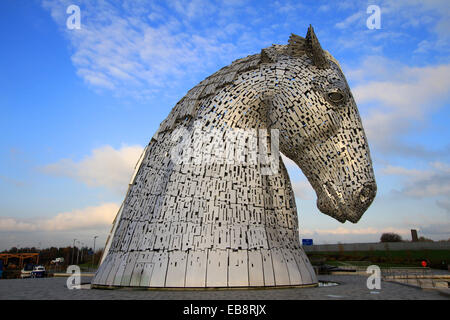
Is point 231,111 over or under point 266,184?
over

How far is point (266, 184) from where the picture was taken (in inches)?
281

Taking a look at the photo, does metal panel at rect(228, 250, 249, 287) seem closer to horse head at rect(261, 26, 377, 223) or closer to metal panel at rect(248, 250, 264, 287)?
metal panel at rect(248, 250, 264, 287)

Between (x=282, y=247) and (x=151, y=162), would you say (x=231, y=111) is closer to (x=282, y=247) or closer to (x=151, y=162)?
(x=151, y=162)

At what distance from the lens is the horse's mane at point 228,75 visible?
7395mm

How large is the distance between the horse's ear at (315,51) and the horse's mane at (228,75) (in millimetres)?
25

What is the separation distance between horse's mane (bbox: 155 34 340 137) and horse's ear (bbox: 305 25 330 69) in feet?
0.08

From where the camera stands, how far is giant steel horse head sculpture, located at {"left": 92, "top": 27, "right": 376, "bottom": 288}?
6.07 metres

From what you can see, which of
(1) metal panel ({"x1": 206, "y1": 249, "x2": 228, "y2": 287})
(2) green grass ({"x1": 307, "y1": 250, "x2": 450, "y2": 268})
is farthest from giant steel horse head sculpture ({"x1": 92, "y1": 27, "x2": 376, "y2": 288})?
(2) green grass ({"x1": 307, "y1": 250, "x2": 450, "y2": 268})

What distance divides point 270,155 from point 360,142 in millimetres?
1905

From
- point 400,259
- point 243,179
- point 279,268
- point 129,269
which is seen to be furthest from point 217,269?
point 400,259
